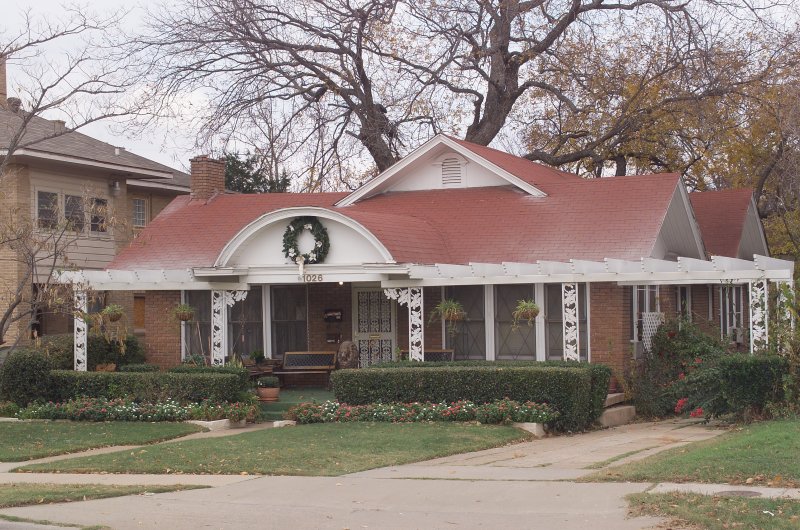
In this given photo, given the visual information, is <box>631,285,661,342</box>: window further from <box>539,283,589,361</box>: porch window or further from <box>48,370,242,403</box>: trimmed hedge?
<box>48,370,242,403</box>: trimmed hedge

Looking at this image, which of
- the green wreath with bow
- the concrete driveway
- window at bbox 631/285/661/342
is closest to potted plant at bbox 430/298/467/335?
the green wreath with bow

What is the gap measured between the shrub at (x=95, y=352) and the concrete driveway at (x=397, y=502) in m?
8.77

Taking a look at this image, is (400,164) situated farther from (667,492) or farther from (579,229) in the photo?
(667,492)

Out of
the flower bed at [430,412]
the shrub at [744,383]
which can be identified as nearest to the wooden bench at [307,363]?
the flower bed at [430,412]

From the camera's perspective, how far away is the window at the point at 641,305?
21250 mm

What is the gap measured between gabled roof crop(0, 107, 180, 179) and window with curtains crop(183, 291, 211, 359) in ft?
19.1

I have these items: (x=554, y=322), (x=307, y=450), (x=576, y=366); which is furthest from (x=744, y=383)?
(x=307, y=450)

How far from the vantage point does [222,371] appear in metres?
20.7

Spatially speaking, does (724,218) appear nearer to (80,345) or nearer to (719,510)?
(80,345)

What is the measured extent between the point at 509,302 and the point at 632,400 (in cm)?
310

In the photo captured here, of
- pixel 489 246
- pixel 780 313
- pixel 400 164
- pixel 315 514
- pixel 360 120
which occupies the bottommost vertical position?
pixel 315 514

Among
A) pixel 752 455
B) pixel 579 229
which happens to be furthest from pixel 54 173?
pixel 752 455

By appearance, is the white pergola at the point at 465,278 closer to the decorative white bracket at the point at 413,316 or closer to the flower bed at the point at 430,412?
the decorative white bracket at the point at 413,316

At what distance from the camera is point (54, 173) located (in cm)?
2886
